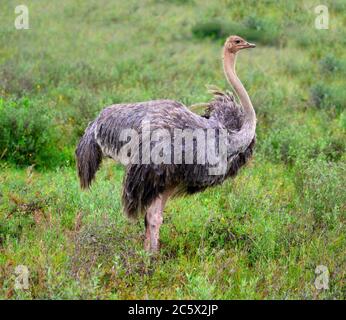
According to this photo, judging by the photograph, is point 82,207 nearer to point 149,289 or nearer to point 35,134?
point 149,289

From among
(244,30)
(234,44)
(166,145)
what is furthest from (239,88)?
(244,30)

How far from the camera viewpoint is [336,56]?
11969 mm

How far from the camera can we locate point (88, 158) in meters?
5.01

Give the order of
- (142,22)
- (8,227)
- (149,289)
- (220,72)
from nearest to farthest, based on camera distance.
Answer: (149,289) < (8,227) < (220,72) < (142,22)

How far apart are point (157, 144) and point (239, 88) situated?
1.02 metres

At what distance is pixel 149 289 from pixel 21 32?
9.14 meters

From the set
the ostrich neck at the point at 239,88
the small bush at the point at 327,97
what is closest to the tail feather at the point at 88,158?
the ostrich neck at the point at 239,88

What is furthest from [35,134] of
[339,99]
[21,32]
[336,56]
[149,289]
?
[336,56]

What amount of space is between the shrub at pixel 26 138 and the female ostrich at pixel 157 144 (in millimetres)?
2157

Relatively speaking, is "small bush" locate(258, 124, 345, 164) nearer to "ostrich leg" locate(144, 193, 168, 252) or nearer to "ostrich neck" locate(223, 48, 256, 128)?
"ostrich neck" locate(223, 48, 256, 128)

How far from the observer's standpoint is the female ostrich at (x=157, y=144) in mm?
4598

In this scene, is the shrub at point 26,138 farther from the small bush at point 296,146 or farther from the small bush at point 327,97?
the small bush at point 327,97

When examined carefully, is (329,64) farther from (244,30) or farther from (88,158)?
(88,158)

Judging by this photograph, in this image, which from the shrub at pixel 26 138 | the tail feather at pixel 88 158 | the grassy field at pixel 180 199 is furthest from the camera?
the shrub at pixel 26 138
